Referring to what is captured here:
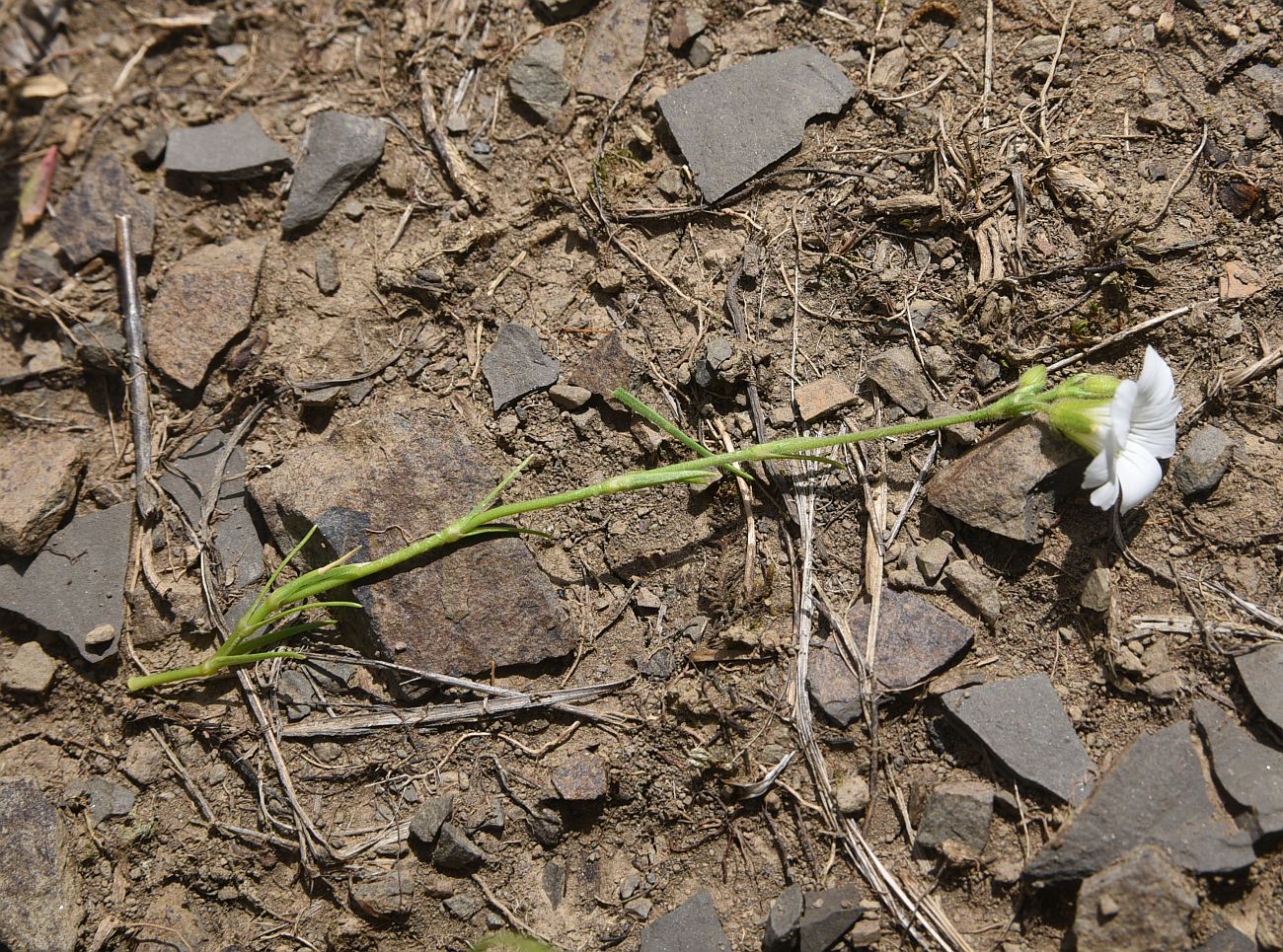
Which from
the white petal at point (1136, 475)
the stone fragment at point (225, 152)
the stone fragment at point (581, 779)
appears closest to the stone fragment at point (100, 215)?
the stone fragment at point (225, 152)

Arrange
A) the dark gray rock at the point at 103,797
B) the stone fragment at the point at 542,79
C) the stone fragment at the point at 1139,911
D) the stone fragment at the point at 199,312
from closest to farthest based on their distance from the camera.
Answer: the stone fragment at the point at 1139,911 → the dark gray rock at the point at 103,797 → the stone fragment at the point at 199,312 → the stone fragment at the point at 542,79

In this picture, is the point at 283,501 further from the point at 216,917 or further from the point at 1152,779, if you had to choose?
the point at 1152,779

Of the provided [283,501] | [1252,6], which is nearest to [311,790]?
[283,501]

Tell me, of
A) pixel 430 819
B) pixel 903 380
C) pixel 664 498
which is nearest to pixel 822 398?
pixel 903 380

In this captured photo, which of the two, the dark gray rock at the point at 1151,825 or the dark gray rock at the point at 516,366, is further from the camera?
the dark gray rock at the point at 516,366

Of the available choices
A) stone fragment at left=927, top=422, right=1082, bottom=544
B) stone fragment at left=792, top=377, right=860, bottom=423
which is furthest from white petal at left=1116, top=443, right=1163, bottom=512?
stone fragment at left=792, top=377, right=860, bottom=423

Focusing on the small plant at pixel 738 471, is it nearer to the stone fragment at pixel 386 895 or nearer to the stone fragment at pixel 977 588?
the stone fragment at pixel 977 588

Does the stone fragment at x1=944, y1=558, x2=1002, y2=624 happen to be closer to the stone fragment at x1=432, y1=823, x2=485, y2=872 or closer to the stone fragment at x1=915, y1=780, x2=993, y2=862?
the stone fragment at x1=915, y1=780, x2=993, y2=862
